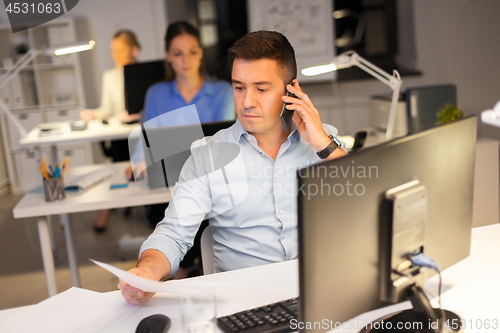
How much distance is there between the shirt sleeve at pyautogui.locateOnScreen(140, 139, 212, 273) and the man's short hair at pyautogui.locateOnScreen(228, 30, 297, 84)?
0.35m

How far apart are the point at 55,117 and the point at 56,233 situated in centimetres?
189

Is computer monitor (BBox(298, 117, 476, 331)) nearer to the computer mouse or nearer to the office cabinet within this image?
the computer mouse

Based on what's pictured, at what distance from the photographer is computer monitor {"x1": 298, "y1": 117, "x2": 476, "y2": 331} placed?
703 mm

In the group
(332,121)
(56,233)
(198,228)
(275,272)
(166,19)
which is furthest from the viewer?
(166,19)

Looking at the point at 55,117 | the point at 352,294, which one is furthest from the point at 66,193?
the point at 55,117

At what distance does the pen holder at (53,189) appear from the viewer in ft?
6.75

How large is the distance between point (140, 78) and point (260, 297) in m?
2.51

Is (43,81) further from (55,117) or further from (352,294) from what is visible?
(352,294)

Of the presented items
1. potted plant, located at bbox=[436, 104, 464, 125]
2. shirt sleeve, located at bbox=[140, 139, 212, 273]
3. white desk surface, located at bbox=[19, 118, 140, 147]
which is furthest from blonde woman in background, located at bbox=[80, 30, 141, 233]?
shirt sleeve, located at bbox=[140, 139, 212, 273]

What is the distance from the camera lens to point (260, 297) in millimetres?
1057

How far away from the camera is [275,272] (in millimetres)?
1188

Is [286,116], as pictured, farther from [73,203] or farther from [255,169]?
[73,203]

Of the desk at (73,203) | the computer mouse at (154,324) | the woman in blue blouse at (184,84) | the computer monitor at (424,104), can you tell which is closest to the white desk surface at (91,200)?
the desk at (73,203)

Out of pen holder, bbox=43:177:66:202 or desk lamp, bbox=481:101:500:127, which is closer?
desk lamp, bbox=481:101:500:127
